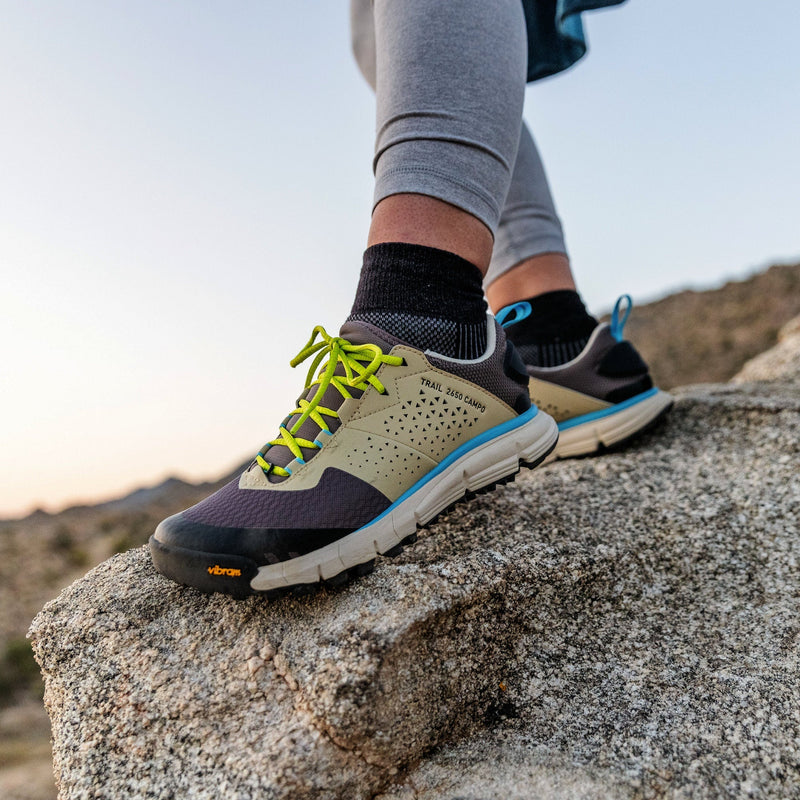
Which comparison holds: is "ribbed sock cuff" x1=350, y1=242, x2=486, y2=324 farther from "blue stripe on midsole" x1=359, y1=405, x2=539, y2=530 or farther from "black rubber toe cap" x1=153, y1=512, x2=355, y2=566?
"black rubber toe cap" x1=153, y1=512, x2=355, y2=566

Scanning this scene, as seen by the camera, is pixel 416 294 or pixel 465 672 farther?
pixel 416 294

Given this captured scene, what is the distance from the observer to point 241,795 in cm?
79

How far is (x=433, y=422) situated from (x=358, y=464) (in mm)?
173

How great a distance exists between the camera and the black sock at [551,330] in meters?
1.66

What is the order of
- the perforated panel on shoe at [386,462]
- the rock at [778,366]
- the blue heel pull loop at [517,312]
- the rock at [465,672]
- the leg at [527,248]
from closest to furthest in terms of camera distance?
1. the rock at [465,672]
2. the perforated panel on shoe at [386,462]
3. the blue heel pull loop at [517,312]
4. the leg at [527,248]
5. the rock at [778,366]

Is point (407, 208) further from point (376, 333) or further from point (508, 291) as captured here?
point (508, 291)

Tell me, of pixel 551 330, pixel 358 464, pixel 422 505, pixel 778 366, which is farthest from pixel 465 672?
pixel 778 366

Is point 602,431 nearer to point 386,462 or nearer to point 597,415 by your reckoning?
point 597,415

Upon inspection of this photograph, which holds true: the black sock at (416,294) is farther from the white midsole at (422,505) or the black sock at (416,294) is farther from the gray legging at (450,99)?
the white midsole at (422,505)

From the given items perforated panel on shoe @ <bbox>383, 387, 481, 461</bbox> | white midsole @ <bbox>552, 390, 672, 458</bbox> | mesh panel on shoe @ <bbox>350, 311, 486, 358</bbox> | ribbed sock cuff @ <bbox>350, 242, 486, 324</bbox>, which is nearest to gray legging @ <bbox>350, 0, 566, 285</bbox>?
ribbed sock cuff @ <bbox>350, 242, 486, 324</bbox>

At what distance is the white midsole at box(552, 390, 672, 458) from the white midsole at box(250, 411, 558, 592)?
410 mm

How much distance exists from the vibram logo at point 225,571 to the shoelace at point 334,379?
0.62 feet

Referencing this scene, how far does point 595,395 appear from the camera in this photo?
1.63 metres

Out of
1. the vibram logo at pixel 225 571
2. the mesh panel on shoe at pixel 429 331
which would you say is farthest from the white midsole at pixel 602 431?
the vibram logo at pixel 225 571
